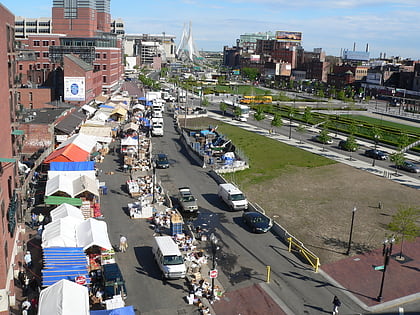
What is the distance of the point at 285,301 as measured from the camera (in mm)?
20984

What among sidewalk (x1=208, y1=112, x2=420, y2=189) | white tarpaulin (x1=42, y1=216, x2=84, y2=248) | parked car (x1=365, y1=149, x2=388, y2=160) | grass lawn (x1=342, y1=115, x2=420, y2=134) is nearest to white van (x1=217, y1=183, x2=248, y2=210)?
white tarpaulin (x1=42, y1=216, x2=84, y2=248)

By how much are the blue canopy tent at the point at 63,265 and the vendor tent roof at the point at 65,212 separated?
4.61 m

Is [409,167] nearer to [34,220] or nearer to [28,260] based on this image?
[34,220]

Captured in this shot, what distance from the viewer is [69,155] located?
38094 mm

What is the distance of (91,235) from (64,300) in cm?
683

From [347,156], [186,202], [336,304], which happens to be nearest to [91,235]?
[186,202]

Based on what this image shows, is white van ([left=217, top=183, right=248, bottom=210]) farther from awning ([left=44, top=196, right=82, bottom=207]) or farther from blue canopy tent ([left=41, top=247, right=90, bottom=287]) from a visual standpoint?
blue canopy tent ([left=41, top=247, right=90, bottom=287])

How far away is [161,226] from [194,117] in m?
52.0

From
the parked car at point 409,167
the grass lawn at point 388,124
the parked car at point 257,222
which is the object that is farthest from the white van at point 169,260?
the grass lawn at point 388,124

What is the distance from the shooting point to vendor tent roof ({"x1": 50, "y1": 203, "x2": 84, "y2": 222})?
2656 cm

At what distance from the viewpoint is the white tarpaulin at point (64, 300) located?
55.5 feet

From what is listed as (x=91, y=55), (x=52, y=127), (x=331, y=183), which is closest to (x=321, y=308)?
(x=331, y=183)

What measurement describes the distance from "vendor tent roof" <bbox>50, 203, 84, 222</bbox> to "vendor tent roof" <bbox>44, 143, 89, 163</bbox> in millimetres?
10421

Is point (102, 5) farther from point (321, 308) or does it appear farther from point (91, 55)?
point (321, 308)
